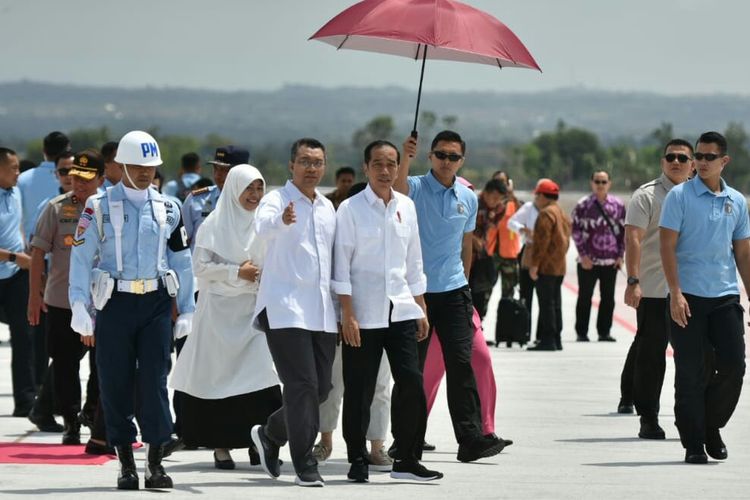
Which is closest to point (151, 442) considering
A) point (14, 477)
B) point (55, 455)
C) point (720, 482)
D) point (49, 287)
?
point (14, 477)

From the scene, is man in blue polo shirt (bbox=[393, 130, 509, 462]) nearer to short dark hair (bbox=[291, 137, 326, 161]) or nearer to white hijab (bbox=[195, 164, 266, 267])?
short dark hair (bbox=[291, 137, 326, 161])

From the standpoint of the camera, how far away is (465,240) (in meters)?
10.1

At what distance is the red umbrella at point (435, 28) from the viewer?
9680mm

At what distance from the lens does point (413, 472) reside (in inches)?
352

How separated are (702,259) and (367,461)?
2350 mm

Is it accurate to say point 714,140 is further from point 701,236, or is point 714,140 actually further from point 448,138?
point 448,138

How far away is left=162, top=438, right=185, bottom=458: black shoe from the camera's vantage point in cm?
976

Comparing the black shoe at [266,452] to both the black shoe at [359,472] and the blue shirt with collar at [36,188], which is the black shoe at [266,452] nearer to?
the black shoe at [359,472]

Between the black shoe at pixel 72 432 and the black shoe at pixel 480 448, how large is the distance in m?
2.40

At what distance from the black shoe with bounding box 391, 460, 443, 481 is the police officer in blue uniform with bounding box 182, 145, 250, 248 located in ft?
8.65

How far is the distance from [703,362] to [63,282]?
3947 millimetres

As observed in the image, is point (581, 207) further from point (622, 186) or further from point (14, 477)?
point (622, 186)

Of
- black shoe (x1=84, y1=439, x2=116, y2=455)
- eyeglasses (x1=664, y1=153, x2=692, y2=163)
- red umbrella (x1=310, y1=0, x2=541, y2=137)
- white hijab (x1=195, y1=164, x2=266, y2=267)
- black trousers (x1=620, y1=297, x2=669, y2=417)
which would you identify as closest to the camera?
white hijab (x1=195, y1=164, x2=266, y2=267)

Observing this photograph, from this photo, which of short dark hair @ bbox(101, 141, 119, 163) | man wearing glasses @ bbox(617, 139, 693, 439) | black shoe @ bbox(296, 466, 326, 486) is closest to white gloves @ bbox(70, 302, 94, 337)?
black shoe @ bbox(296, 466, 326, 486)
